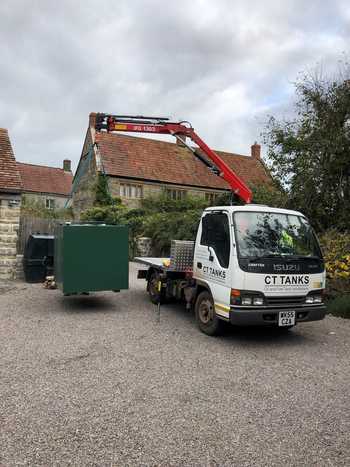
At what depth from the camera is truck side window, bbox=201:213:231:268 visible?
634cm

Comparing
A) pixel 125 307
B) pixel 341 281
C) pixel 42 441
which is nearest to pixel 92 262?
pixel 125 307

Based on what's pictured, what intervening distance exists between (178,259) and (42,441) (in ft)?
16.8

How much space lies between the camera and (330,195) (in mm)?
11836

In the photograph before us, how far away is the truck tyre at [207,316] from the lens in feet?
21.3

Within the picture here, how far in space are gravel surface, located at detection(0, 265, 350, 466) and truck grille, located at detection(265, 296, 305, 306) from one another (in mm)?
735

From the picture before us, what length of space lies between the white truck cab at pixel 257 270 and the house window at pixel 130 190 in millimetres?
20658

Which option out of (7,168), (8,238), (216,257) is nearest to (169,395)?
(216,257)

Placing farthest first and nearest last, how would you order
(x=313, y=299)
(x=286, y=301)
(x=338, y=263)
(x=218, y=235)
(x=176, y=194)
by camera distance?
(x=176, y=194) → (x=338, y=263) → (x=218, y=235) → (x=313, y=299) → (x=286, y=301)

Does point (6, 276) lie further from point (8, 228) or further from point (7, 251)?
point (8, 228)

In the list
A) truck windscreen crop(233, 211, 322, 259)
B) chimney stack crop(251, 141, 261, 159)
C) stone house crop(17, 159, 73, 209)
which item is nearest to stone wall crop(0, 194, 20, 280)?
truck windscreen crop(233, 211, 322, 259)

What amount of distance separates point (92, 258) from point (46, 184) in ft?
137

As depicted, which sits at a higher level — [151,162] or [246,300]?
[151,162]

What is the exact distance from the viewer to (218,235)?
22.0 feet

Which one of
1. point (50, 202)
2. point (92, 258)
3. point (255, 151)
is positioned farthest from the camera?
point (50, 202)
